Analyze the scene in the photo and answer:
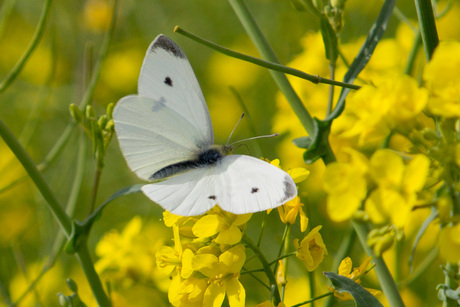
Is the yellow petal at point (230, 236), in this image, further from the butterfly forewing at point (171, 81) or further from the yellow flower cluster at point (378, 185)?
the butterfly forewing at point (171, 81)

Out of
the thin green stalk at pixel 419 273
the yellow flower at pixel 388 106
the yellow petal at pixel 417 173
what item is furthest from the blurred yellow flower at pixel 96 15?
the yellow petal at pixel 417 173

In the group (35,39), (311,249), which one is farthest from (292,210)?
(35,39)

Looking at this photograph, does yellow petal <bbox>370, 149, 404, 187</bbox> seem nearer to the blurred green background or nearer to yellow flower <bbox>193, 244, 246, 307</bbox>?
yellow flower <bbox>193, 244, 246, 307</bbox>

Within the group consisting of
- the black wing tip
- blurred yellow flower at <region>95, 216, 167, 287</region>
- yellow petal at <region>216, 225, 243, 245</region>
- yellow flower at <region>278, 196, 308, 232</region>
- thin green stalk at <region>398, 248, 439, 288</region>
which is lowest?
thin green stalk at <region>398, 248, 439, 288</region>

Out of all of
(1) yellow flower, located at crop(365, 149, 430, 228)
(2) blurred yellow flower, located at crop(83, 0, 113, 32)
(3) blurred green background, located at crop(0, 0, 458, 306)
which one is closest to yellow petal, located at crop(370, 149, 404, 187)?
(1) yellow flower, located at crop(365, 149, 430, 228)

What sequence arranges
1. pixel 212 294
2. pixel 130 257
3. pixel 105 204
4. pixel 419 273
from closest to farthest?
pixel 212 294 → pixel 105 204 → pixel 419 273 → pixel 130 257

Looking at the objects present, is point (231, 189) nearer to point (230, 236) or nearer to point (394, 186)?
point (230, 236)
